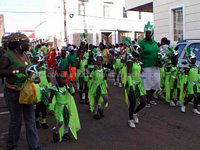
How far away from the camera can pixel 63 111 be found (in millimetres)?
4875

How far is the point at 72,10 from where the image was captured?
2869 centimetres

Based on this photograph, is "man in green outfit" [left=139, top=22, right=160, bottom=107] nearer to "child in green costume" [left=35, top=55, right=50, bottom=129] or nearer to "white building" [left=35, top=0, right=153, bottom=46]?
"child in green costume" [left=35, top=55, right=50, bottom=129]

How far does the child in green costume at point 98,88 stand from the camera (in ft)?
20.6

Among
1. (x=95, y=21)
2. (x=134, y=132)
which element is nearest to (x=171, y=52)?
(x=134, y=132)

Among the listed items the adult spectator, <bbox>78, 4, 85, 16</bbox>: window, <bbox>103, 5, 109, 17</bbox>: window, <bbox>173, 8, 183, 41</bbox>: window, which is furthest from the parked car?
<bbox>103, 5, 109, 17</bbox>: window

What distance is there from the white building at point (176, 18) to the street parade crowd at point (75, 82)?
5199 millimetres

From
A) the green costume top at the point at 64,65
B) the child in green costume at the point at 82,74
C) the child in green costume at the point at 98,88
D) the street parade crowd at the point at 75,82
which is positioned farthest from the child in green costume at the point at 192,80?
the green costume top at the point at 64,65

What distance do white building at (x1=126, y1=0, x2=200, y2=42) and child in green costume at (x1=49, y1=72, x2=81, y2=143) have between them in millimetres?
9365

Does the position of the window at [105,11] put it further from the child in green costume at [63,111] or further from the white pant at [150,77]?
the child in green costume at [63,111]

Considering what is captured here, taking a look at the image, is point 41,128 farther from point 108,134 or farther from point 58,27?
point 58,27

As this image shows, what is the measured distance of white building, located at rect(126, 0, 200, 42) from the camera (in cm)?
1256

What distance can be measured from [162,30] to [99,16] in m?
16.7

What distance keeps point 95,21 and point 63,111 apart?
26.2 m

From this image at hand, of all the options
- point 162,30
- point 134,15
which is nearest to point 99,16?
point 134,15
